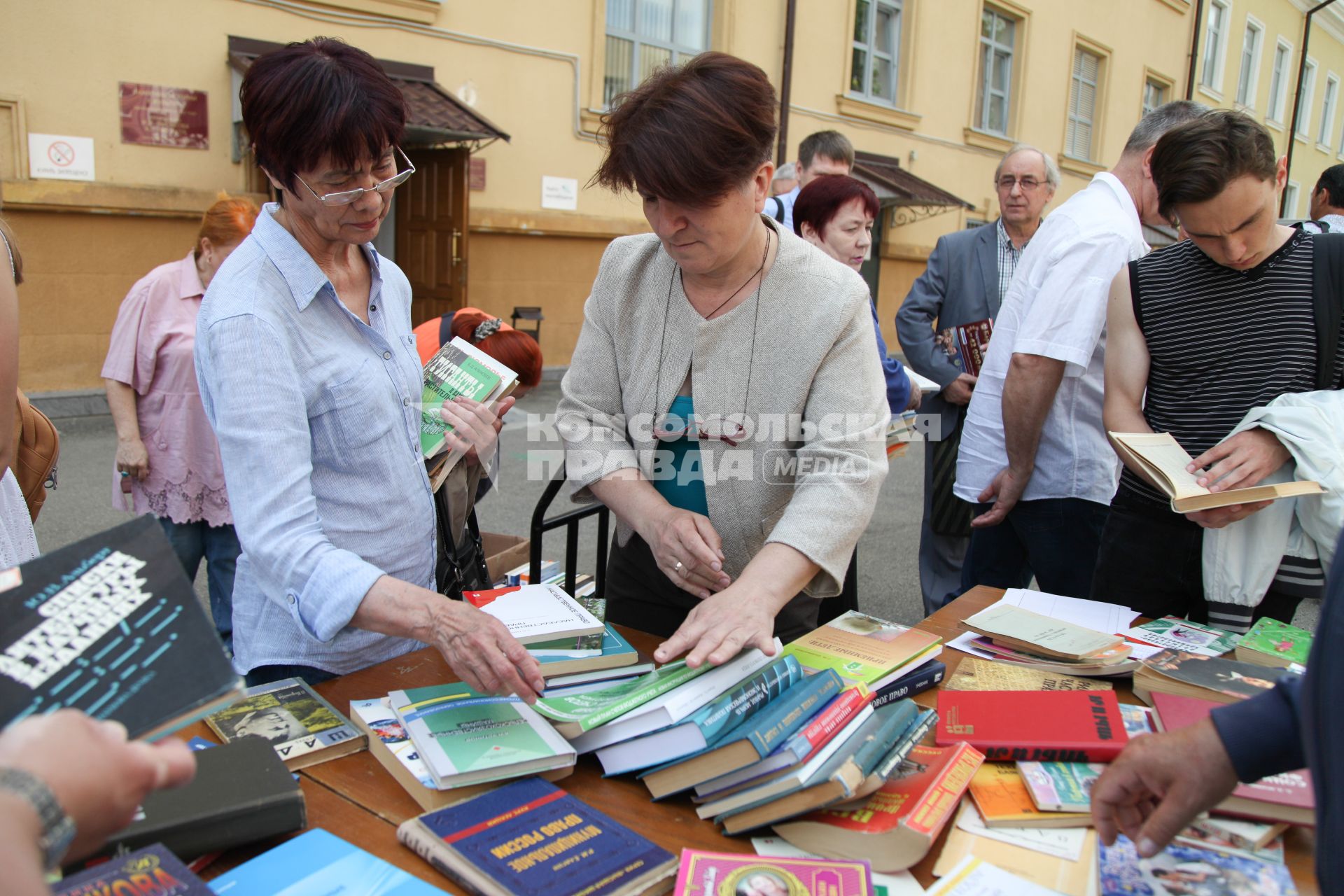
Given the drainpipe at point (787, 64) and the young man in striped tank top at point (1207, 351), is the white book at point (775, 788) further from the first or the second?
the drainpipe at point (787, 64)

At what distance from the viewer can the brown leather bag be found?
81.4 inches

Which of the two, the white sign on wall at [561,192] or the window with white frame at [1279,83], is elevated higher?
the window with white frame at [1279,83]

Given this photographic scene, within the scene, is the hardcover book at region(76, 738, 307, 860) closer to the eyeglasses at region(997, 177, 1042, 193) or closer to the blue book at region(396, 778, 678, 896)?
the blue book at region(396, 778, 678, 896)

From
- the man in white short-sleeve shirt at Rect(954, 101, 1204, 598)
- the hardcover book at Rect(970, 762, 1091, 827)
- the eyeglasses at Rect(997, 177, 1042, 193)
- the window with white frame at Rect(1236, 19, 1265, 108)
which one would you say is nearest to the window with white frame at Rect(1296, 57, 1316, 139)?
the window with white frame at Rect(1236, 19, 1265, 108)

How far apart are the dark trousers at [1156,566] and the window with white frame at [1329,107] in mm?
29033

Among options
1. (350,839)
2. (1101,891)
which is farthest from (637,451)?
(1101,891)

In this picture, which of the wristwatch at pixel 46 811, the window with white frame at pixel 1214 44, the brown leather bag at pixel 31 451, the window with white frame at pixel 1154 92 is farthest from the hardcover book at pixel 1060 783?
the window with white frame at pixel 1214 44

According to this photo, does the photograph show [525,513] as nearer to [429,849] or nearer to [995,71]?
[429,849]

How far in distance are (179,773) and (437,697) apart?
0.71 meters

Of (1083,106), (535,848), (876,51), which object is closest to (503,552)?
(535,848)

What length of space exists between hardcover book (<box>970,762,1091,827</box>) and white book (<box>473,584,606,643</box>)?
0.61 meters

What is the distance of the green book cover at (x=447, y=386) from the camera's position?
183 centimetres

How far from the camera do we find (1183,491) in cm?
184

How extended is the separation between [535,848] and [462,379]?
105 centimetres
